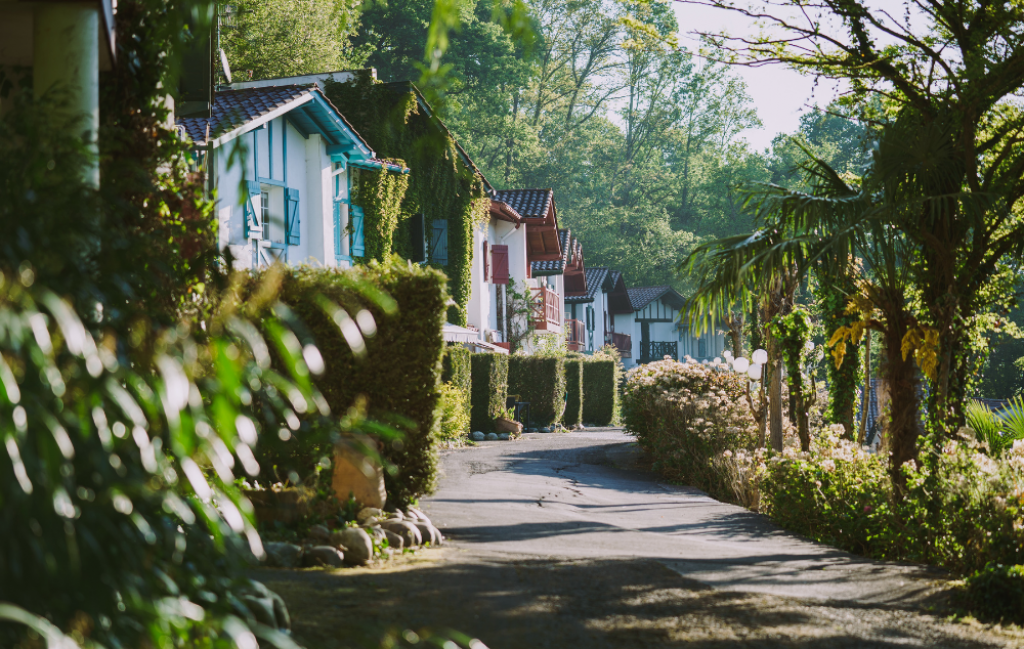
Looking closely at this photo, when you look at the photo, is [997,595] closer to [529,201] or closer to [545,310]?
[545,310]

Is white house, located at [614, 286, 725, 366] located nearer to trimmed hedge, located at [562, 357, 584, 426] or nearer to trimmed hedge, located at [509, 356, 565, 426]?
trimmed hedge, located at [562, 357, 584, 426]

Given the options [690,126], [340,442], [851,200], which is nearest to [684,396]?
[851,200]

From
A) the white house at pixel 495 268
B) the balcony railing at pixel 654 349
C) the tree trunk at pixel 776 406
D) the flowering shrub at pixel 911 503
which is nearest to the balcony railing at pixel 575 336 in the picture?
the white house at pixel 495 268

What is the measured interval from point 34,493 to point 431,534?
6.60 m

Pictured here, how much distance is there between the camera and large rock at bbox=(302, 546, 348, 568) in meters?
6.62

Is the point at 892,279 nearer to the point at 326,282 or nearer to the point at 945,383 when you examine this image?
the point at 945,383

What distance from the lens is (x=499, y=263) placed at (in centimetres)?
2989

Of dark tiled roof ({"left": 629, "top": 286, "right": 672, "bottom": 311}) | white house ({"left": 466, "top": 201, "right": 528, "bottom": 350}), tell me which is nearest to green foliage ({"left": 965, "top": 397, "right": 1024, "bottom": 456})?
white house ({"left": 466, "top": 201, "right": 528, "bottom": 350})

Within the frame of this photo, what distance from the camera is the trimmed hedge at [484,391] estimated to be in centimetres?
2216

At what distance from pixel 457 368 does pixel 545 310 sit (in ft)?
46.5

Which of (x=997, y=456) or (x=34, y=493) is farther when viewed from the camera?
(x=997, y=456)

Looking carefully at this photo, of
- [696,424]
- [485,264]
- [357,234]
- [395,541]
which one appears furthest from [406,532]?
[485,264]

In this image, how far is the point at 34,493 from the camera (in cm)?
161

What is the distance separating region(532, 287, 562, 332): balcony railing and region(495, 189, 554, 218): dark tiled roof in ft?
9.12
